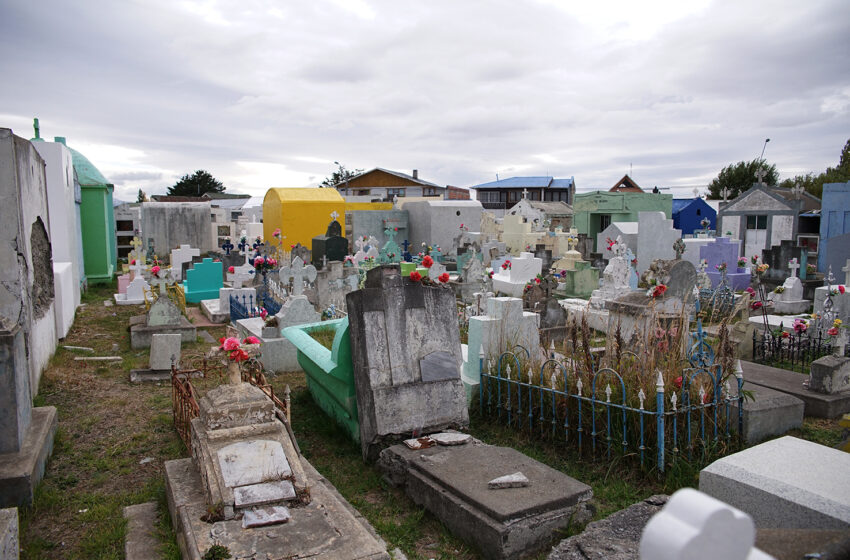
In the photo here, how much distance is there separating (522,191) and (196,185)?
3062 centimetres

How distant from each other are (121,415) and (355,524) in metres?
4.10

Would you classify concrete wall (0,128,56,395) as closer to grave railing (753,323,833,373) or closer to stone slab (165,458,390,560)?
stone slab (165,458,390,560)

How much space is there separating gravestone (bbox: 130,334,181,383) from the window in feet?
80.8

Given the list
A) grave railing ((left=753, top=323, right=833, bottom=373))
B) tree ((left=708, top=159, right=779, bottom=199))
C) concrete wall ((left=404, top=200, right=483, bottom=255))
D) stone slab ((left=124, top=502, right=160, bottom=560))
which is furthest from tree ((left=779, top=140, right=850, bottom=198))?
stone slab ((left=124, top=502, right=160, bottom=560))

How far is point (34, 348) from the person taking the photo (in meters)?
7.13

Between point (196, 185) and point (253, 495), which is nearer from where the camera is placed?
point (253, 495)

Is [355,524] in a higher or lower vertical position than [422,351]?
lower

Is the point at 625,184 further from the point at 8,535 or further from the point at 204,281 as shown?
the point at 8,535

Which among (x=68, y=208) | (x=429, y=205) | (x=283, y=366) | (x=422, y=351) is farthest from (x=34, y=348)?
(x=429, y=205)

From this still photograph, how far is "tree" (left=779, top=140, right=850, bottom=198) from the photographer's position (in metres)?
40.1

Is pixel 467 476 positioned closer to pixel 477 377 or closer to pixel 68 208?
pixel 477 377

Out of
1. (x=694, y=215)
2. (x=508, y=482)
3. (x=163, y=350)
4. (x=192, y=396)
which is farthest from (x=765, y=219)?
(x=192, y=396)

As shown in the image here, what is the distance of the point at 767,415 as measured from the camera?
528cm

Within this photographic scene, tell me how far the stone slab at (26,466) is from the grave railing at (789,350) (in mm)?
8687
